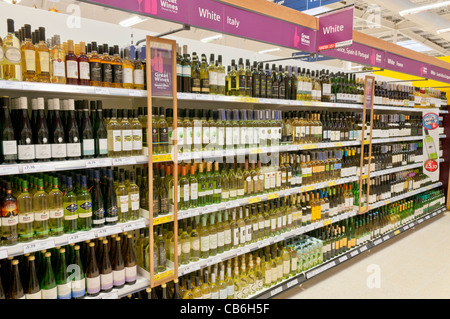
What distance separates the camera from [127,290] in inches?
90.1

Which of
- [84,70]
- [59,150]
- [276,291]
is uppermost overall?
[84,70]

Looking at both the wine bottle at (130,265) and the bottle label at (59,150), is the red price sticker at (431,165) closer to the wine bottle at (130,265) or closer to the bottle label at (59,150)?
the wine bottle at (130,265)

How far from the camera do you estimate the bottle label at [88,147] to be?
6.76ft

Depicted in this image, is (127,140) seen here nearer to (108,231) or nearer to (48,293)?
(108,231)

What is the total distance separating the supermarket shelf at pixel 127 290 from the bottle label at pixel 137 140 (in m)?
1.00

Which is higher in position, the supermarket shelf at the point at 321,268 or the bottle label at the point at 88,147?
the bottle label at the point at 88,147

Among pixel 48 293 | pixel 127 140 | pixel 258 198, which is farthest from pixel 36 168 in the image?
pixel 258 198

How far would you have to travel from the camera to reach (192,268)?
2.59 metres

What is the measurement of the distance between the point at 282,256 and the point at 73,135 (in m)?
2.39

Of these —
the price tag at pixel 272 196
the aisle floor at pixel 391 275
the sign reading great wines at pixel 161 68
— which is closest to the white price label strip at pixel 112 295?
the sign reading great wines at pixel 161 68

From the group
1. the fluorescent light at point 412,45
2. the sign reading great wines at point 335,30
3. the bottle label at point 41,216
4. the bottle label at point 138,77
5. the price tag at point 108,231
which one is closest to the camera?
the bottle label at point 41,216

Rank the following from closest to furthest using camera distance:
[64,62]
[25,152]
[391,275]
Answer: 1. [25,152]
2. [64,62]
3. [391,275]

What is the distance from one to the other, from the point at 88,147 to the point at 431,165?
19.6 ft
